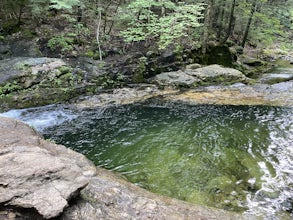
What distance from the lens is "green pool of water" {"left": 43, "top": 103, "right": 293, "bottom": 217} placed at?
574 cm

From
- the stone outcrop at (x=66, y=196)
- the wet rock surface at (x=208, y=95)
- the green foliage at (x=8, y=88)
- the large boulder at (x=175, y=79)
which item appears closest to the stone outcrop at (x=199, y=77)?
the large boulder at (x=175, y=79)

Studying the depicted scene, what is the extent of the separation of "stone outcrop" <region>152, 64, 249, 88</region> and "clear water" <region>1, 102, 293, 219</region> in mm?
3036

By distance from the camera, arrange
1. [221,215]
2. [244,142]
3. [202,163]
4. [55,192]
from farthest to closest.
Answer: [244,142]
[202,163]
[221,215]
[55,192]

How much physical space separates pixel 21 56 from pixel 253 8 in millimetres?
15729

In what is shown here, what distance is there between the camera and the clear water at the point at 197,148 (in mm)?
5704

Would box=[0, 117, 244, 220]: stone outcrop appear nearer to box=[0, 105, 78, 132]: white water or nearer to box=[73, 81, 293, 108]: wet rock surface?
box=[0, 105, 78, 132]: white water

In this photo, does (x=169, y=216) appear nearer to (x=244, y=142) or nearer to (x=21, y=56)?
(x=244, y=142)

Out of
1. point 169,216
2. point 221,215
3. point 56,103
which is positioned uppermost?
point 169,216

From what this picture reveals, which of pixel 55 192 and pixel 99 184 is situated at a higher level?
pixel 55 192

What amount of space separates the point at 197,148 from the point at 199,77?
7.87 meters

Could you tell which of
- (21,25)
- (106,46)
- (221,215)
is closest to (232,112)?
(221,215)

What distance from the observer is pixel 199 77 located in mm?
14891

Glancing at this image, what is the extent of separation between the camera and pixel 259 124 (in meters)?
9.44

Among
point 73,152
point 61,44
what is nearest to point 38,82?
point 61,44
